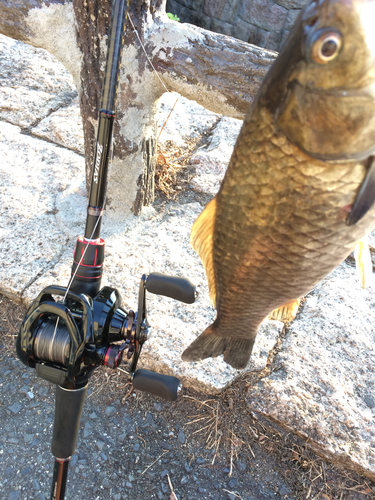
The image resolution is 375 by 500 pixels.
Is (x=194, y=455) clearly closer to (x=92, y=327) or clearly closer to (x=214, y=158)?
(x=92, y=327)

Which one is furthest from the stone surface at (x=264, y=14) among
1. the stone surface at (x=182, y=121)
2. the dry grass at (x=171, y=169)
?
the dry grass at (x=171, y=169)

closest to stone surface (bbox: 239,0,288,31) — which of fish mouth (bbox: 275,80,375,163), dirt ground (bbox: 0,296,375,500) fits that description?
dirt ground (bbox: 0,296,375,500)

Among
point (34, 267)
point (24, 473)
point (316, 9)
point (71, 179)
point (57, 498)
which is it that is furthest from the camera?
point (71, 179)

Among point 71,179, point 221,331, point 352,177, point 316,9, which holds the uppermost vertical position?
point 316,9

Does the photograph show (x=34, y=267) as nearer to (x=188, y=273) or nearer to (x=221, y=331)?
(x=188, y=273)

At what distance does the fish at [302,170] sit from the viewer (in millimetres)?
617

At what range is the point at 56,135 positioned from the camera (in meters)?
3.14

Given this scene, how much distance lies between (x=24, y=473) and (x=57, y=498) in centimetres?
66

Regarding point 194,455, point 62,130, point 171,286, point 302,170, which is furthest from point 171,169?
point 302,170

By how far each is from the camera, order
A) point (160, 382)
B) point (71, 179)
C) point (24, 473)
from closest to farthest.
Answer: point (160, 382)
point (24, 473)
point (71, 179)

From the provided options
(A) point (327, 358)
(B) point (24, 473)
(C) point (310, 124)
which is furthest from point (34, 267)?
(C) point (310, 124)

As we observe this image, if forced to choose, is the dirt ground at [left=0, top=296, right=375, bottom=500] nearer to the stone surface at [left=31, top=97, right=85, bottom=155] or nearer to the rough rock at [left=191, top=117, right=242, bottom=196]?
the rough rock at [left=191, top=117, right=242, bottom=196]

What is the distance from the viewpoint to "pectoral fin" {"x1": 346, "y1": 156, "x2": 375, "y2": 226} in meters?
0.69

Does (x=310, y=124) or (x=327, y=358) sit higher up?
(x=310, y=124)
